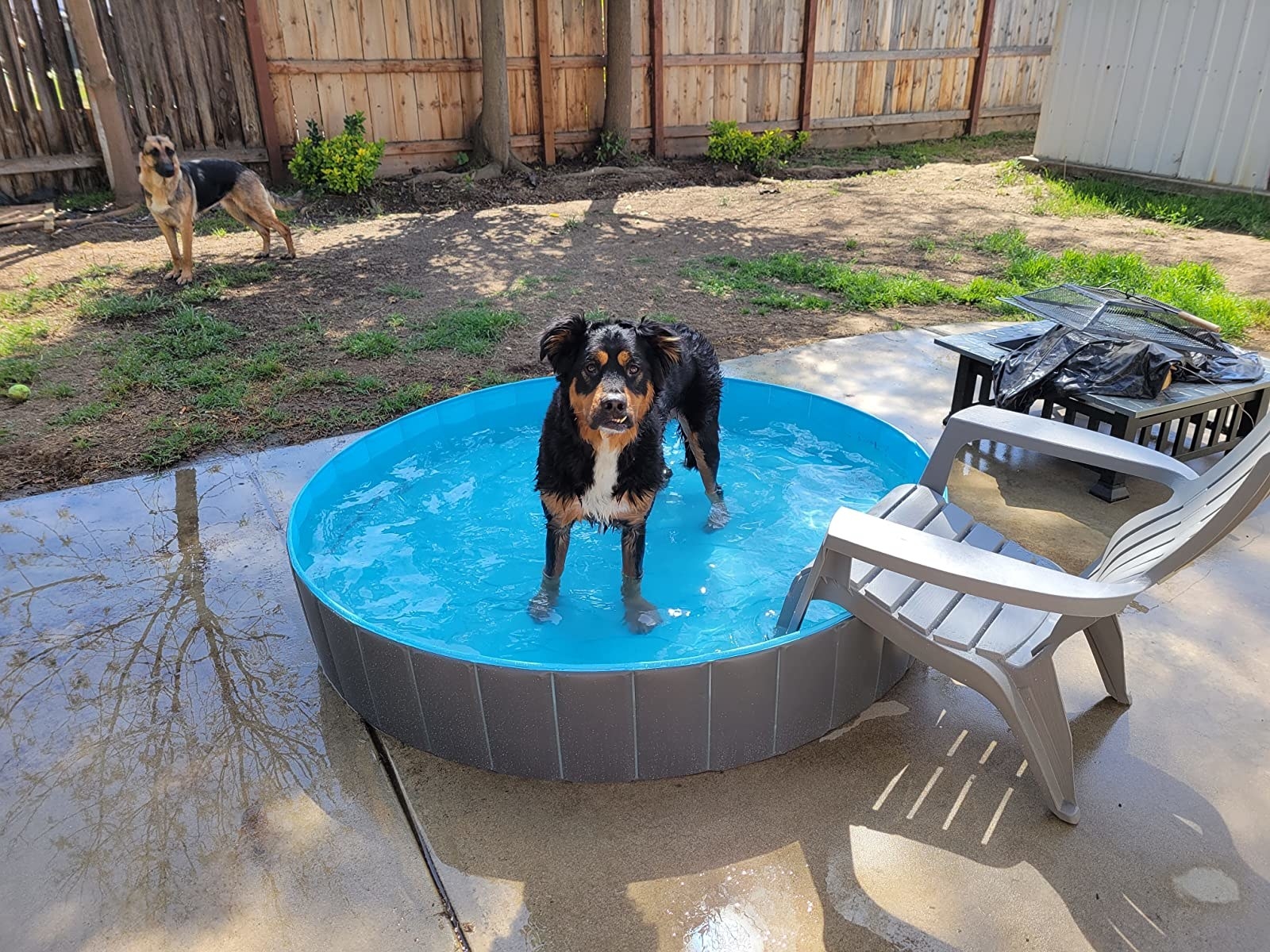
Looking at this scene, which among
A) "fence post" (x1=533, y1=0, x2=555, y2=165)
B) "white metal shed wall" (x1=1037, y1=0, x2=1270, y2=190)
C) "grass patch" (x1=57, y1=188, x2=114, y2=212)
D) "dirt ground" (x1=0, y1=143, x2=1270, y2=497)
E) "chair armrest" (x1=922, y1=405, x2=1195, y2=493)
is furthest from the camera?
"fence post" (x1=533, y1=0, x2=555, y2=165)

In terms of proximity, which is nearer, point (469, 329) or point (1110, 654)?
point (1110, 654)

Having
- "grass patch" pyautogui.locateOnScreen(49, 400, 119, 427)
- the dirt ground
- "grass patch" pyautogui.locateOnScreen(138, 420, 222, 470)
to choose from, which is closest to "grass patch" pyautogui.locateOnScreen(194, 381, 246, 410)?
the dirt ground

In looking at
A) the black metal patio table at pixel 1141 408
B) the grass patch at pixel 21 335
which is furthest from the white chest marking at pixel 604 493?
the grass patch at pixel 21 335

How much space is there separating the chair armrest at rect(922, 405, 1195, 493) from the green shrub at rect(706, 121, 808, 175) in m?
10.2

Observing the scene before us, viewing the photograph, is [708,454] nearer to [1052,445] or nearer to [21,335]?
[1052,445]

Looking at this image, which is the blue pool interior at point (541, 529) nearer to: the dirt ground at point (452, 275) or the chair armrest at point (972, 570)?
the dirt ground at point (452, 275)

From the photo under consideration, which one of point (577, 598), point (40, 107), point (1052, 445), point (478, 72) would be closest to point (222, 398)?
point (577, 598)

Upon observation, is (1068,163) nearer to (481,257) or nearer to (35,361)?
(481,257)

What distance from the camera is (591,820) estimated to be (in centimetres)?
266

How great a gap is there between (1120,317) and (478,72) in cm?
944

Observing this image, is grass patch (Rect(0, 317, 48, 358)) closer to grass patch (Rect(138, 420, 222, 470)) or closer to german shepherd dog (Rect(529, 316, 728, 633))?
grass patch (Rect(138, 420, 222, 470))

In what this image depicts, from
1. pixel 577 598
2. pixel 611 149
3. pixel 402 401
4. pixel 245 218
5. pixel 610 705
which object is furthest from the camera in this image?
pixel 611 149

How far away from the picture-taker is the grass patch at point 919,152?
13656 millimetres

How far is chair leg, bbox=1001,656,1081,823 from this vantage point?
8.07 feet
